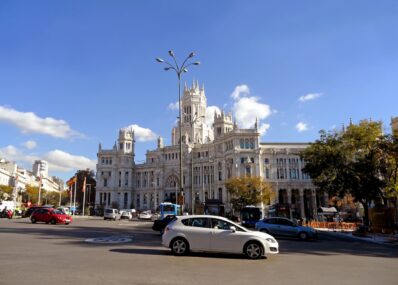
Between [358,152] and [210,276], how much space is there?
32412mm

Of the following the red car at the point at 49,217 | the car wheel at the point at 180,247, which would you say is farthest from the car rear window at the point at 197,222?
the red car at the point at 49,217

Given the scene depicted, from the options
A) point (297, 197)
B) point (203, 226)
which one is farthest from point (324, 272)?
point (297, 197)

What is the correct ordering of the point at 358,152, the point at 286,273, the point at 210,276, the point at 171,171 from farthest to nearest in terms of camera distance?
the point at 171,171, the point at 358,152, the point at 286,273, the point at 210,276

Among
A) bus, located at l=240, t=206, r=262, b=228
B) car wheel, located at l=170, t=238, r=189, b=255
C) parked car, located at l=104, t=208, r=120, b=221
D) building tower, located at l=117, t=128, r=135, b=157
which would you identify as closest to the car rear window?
car wheel, located at l=170, t=238, r=189, b=255

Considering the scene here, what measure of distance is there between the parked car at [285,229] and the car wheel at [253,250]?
13.2 m

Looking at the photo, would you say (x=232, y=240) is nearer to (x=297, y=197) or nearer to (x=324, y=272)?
(x=324, y=272)

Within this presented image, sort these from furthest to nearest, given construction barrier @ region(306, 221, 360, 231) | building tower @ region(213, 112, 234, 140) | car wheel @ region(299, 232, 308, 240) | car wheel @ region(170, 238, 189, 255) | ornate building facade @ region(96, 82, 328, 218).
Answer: building tower @ region(213, 112, 234, 140), ornate building facade @ region(96, 82, 328, 218), construction barrier @ region(306, 221, 360, 231), car wheel @ region(299, 232, 308, 240), car wheel @ region(170, 238, 189, 255)

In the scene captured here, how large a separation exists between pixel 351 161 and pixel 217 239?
96.2 feet

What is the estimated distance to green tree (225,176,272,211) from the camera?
62.1 m

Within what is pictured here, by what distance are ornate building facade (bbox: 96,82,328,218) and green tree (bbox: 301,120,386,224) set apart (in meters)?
34.6

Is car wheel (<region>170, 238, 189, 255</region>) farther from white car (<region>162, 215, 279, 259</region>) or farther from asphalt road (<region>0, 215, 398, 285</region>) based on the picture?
asphalt road (<region>0, 215, 398, 285</region>)

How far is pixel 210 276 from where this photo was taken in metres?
9.23

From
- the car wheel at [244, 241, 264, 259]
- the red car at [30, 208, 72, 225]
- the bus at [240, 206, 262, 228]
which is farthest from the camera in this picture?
the bus at [240, 206, 262, 228]

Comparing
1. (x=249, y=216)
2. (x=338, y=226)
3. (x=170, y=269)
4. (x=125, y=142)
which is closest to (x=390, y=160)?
(x=338, y=226)
